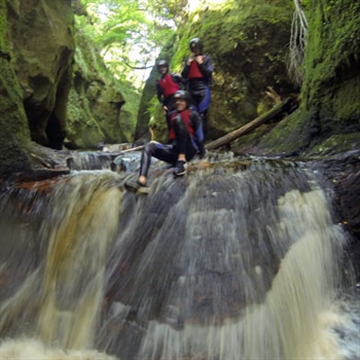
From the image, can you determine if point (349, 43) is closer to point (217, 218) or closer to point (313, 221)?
point (313, 221)

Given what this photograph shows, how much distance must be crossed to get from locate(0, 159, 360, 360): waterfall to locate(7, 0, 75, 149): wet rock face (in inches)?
Result: 206

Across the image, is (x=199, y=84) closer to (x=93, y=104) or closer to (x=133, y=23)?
(x=133, y=23)

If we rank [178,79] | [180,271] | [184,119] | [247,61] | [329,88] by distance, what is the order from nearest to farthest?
[180,271]
[184,119]
[329,88]
[178,79]
[247,61]

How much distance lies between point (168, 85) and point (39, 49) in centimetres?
405

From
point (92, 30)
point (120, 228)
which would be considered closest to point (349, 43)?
point (120, 228)

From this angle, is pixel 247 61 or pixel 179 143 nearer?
pixel 179 143

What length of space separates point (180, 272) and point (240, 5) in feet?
32.3

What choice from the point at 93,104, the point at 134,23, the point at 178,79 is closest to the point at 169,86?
the point at 178,79

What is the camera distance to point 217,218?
3.58 metres

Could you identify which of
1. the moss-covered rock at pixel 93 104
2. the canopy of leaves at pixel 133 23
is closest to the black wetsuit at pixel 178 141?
the moss-covered rock at pixel 93 104

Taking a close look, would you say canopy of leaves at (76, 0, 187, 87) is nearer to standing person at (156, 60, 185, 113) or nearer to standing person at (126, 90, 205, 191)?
standing person at (156, 60, 185, 113)

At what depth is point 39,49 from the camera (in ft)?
29.1

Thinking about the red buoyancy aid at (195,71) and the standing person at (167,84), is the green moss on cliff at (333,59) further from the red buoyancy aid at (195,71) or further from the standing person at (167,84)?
the standing person at (167,84)

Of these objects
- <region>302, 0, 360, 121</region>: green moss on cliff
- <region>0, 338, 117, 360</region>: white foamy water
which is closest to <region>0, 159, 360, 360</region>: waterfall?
<region>0, 338, 117, 360</region>: white foamy water
